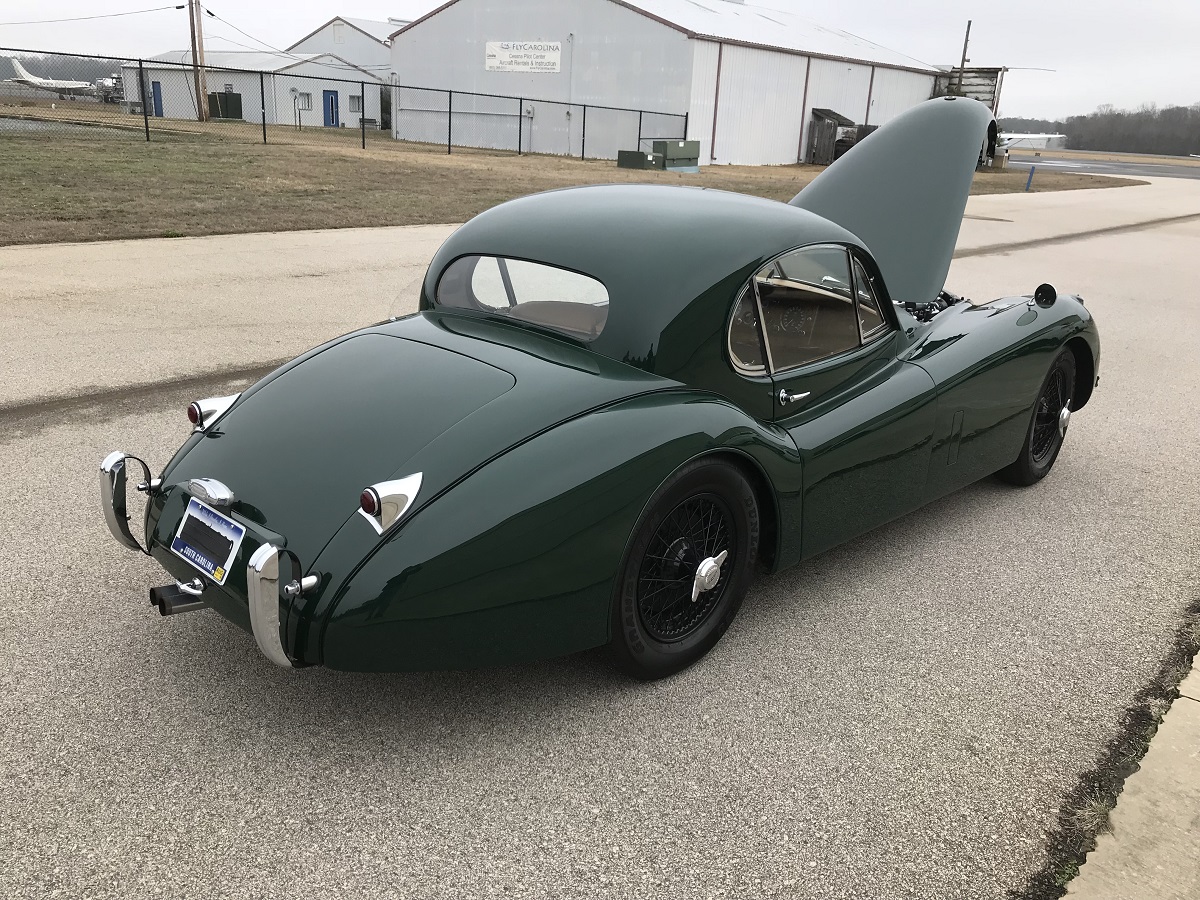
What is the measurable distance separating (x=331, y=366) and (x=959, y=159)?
3531mm

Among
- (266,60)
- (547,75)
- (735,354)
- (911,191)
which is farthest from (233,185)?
(266,60)

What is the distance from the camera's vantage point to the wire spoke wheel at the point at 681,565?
2.90 metres

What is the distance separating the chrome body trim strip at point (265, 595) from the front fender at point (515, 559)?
132 millimetres

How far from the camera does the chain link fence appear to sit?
25422 millimetres

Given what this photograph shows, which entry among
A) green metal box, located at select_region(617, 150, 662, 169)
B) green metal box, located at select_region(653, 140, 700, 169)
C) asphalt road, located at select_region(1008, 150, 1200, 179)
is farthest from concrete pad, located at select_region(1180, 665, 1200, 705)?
asphalt road, located at select_region(1008, 150, 1200, 179)

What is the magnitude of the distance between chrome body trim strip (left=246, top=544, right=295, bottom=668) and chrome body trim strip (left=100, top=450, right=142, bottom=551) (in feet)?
2.67

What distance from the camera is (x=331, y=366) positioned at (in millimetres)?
3180

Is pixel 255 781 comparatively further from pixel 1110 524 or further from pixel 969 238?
pixel 969 238

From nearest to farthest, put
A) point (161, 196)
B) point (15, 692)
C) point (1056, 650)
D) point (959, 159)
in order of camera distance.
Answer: point (15, 692), point (1056, 650), point (959, 159), point (161, 196)

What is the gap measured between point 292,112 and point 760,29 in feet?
89.4

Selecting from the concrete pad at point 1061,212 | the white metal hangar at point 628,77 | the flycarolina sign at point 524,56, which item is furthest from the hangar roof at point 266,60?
the concrete pad at point 1061,212

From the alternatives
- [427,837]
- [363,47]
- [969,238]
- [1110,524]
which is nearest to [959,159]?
[1110,524]

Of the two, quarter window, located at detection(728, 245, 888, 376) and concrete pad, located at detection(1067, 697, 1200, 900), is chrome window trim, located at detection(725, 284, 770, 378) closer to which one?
quarter window, located at detection(728, 245, 888, 376)

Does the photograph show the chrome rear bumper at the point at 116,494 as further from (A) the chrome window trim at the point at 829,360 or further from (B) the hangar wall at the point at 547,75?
(B) the hangar wall at the point at 547,75
